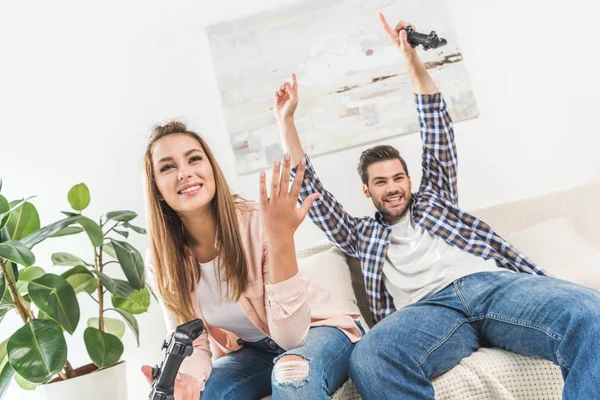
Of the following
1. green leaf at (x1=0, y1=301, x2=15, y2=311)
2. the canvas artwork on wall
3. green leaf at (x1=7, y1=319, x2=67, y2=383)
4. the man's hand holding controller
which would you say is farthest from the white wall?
the man's hand holding controller

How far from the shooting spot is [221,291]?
4.75 feet

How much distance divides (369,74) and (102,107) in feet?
4.19

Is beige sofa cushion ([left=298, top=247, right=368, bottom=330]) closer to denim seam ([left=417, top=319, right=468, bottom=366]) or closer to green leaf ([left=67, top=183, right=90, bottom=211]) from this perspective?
denim seam ([left=417, top=319, right=468, bottom=366])

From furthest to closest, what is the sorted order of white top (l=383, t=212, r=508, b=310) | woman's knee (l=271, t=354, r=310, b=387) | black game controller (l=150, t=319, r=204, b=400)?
white top (l=383, t=212, r=508, b=310), woman's knee (l=271, t=354, r=310, b=387), black game controller (l=150, t=319, r=204, b=400)

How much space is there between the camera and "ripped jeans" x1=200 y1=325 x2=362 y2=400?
3.88 ft

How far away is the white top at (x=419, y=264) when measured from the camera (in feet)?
5.29

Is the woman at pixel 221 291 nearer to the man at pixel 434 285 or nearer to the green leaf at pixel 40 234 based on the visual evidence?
the man at pixel 434 285

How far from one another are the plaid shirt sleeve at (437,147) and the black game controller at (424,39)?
0.55ft

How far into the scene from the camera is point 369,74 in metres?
2.45

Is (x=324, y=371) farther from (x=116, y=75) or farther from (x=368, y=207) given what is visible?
(x=116, y=75)

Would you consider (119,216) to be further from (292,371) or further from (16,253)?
(292,371)

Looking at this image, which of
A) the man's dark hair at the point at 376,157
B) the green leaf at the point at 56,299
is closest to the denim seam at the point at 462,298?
the man's dark hair at the point at 376,157

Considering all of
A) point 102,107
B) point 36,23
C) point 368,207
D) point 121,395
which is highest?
point 36,23

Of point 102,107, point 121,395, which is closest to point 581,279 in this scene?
point 121,395
